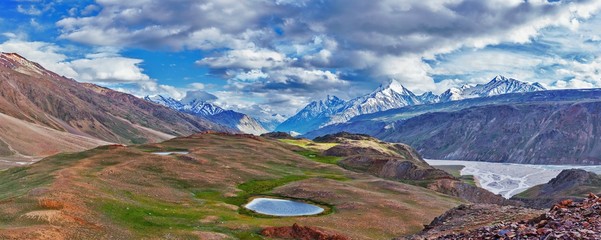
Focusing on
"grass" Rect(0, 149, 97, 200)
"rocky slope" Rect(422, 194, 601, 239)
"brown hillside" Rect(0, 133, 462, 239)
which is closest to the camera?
"rocky slope" Rect(422, 194, 601, 239)

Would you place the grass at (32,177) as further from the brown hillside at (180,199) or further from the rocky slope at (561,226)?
the rocky slope at (561,226)

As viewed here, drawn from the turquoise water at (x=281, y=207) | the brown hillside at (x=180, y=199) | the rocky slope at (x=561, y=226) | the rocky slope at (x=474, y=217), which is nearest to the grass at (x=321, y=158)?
the brown hillside at (x=180, y=199)

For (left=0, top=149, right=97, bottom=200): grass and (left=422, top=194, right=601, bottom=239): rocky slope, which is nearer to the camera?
(left=422, top=194, right=601, bottom=239): rocky slope

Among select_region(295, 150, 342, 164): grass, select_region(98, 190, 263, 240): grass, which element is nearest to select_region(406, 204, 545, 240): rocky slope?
select_region(98, 190, 263, 240): grass

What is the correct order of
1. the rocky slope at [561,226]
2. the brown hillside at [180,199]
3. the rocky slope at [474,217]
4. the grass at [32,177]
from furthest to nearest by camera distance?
1. the grass at [32,177]
2. the brown hillside at [180,199]
3. the rocky slope at [474,217]
4. the rocky slope at [561,226]

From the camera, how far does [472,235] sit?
30.8m

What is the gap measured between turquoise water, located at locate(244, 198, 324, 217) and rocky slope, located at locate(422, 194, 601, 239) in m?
42.7

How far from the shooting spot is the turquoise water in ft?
245

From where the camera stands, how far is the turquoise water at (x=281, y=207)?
245 feet

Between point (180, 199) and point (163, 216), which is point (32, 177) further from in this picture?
point (163, 216)

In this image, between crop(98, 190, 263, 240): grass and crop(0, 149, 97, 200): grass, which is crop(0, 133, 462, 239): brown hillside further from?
crop(0, 149, 97, 200): grass

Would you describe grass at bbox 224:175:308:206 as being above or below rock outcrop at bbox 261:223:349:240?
above

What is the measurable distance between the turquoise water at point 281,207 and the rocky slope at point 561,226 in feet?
140

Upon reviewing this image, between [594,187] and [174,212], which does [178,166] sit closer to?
[174,212]
